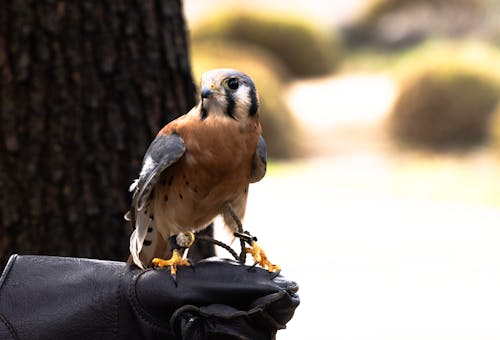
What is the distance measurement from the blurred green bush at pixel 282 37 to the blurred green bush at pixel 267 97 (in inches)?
140

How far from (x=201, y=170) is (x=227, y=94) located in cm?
22

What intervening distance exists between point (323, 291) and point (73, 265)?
4448mm

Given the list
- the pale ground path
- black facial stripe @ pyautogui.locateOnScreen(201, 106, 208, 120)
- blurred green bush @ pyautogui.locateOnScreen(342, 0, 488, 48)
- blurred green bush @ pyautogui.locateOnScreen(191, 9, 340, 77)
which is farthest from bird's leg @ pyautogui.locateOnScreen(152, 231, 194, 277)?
blurred green bush @ pyautogui.locateOnScreen(342, 0, 488, 48)

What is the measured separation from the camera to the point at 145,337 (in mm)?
2381

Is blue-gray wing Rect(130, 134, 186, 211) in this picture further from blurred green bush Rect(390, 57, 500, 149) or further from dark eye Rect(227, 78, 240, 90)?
blurred green bush Rect(390, 57, 500, 149)

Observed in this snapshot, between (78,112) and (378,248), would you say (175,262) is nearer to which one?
(78,112)

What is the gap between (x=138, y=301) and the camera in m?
2.36

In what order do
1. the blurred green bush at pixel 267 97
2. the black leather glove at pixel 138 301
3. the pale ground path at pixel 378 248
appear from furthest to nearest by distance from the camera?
1. the blurred green bush at pixel 267 97
2. the pale ground path at pixel 378 248
3. the black leather glove at pixel 138 301

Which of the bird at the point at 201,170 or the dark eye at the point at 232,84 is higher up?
the dark eye at the point at 232,84

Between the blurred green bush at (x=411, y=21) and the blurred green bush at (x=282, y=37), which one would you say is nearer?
the blurred green bush at (x=282, y=37)

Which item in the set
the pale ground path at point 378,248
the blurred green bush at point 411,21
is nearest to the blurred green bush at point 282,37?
the blurred green bush at point 411,21

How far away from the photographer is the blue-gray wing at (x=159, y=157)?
2441mm

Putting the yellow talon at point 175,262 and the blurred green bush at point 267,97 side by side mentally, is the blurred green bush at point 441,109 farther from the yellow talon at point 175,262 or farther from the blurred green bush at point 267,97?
the yellow talon at point 175,262

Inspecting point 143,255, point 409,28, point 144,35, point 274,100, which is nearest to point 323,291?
point 144,35
